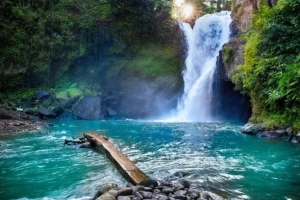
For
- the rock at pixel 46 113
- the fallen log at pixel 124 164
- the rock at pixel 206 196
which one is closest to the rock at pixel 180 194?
the rock at pixel 206 196

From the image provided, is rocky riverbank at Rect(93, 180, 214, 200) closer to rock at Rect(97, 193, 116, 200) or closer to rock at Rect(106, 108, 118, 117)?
rock at Rect(97, 193, 116, 200)

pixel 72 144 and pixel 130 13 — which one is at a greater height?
pixel 130 13

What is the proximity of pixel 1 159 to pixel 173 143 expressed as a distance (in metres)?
5.99

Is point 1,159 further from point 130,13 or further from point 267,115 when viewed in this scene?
point 130,13

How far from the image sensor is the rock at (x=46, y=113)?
22.6 m

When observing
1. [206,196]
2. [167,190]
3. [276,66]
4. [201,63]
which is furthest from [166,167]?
[201,63]

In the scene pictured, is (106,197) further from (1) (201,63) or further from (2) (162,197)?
(1) (201,63)

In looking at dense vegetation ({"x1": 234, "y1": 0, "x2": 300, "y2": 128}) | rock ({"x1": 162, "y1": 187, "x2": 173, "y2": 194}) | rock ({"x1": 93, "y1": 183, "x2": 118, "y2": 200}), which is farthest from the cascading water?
rock ({"x1": 93, "y1": 183, "x2": 118, "y2": 200})

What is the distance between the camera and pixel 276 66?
12258mm

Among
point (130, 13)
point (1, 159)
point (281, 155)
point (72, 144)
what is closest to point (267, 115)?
point (281, 155)

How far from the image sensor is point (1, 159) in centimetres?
830

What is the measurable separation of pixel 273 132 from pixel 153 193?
28.8 feet

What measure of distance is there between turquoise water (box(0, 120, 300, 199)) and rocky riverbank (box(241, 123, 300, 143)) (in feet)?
2.28

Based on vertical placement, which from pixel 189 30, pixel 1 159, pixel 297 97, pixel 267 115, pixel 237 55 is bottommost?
pixel 1 159
